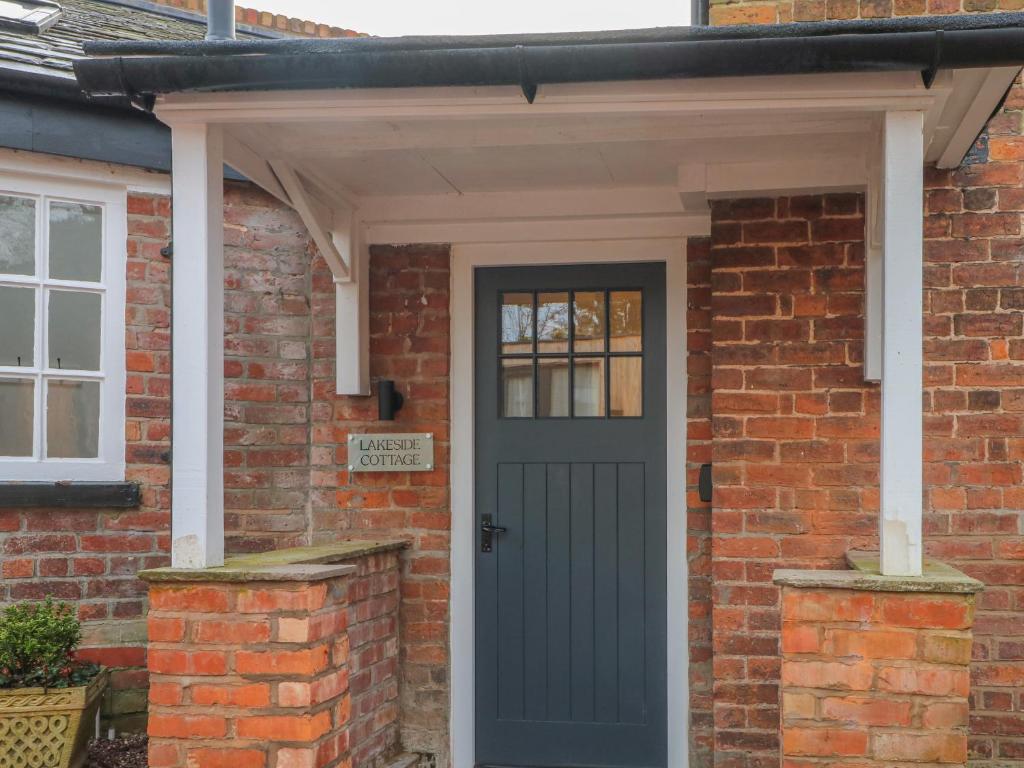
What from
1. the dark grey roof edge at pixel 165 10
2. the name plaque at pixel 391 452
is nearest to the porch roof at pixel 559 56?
the name plaque at pixel 391 452

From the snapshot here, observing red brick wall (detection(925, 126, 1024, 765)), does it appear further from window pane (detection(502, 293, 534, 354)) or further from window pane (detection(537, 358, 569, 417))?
window pane (detection(502, 293, 534, 354))

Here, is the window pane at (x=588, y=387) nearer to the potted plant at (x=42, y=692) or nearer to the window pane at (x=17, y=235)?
the potted plant at (x=42, y=692)

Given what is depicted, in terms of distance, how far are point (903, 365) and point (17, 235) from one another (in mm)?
3678

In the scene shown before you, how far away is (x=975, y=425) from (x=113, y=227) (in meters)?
3.78

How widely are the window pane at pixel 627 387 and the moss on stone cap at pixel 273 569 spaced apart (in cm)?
144

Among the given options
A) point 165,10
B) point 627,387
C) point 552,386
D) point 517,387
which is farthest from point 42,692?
point 165,10

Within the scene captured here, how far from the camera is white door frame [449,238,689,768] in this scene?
464 cm

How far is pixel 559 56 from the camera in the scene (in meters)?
3.10

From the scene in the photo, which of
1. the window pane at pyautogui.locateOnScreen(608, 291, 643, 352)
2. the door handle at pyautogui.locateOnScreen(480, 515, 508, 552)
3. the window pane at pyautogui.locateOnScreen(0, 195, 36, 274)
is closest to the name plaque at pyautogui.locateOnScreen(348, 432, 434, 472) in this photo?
the door handle at pyautogui.locateOnScreen(480, 515, 508, 552)

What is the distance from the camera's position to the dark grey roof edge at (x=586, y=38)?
9.76ft

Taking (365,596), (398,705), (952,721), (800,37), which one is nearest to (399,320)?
(365,596)

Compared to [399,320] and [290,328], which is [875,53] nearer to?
[399,320]

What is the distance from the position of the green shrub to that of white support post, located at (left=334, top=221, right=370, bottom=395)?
1.52 metres

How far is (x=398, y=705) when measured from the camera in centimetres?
475
